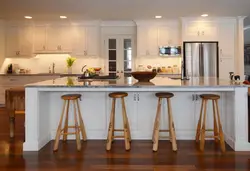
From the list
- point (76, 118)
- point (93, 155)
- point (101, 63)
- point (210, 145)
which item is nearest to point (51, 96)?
point (76, 118)

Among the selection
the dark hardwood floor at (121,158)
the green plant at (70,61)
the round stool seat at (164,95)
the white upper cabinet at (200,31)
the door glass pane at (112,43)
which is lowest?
the dark hardwood floor at (121,158)

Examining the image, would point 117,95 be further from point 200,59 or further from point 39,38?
point 39,38

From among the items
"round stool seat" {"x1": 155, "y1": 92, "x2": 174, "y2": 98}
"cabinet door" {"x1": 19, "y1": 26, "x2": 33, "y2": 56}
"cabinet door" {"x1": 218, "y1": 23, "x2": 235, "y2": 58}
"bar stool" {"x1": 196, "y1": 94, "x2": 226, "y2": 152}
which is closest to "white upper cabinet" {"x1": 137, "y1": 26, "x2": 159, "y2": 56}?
"cabinet door" {"x1": 218, "y1": 23, "x2": 235, "y2": 58}

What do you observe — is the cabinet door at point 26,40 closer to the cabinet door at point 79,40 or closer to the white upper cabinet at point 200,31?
the cabinet door at point 79,40

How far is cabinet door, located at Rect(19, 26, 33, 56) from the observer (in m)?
8.42

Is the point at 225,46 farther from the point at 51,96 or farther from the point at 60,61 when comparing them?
the point at 51,96

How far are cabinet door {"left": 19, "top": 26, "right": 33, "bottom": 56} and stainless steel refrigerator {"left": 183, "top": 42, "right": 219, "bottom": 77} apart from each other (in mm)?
4302

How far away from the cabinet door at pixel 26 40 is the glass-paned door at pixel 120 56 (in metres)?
2.18

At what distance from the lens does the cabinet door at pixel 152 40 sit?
8.29 m

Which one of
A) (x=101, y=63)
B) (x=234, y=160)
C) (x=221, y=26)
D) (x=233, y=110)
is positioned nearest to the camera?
(x=234, y=160)

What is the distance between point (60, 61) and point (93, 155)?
5.61m

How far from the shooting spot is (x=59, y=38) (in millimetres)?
8414

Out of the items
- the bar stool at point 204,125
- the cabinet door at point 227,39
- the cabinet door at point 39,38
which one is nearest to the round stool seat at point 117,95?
the bar stool at point 204,125

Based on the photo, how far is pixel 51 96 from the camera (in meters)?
4.41
